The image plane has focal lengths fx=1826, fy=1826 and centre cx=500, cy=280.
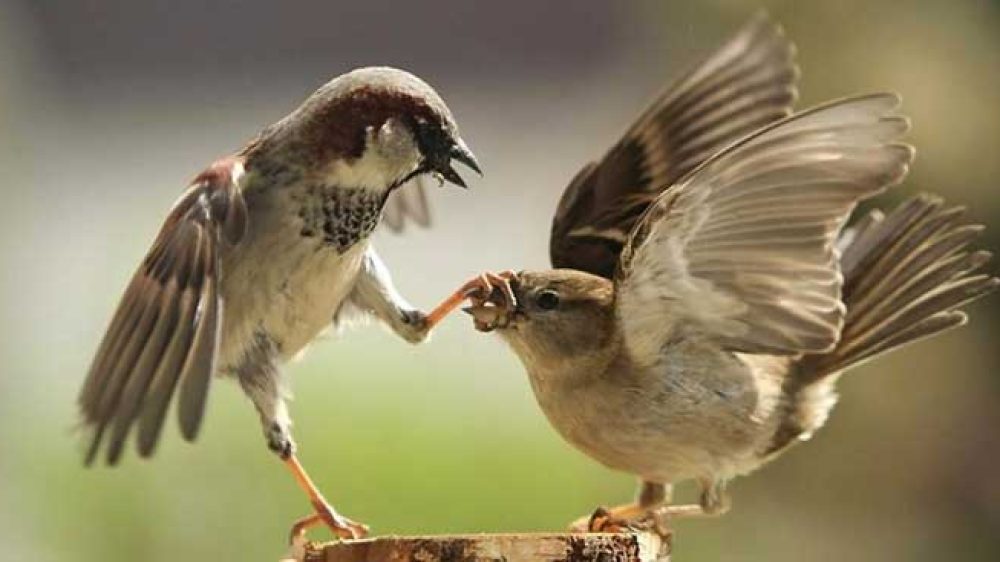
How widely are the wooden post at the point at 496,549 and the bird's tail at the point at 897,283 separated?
0.58 m

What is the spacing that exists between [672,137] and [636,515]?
406 millimetres

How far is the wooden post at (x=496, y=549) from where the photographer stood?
141cm

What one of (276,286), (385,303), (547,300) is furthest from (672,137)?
(276,286)

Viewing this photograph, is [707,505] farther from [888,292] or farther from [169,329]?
[169,329]

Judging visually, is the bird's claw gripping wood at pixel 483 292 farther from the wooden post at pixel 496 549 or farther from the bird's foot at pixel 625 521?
the wooden post at pixel 496 549

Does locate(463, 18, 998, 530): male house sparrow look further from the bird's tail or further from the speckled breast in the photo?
the speckled breast

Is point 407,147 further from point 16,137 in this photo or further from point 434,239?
point 16,137

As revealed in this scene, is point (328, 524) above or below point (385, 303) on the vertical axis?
below

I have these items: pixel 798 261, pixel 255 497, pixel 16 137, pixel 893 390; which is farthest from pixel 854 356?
pixel 16 137

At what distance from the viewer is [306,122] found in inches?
65.1

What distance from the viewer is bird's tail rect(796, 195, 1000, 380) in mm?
1939

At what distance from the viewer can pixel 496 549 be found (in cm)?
141

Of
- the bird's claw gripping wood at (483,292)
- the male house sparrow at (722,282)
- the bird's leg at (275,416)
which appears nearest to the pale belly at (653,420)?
the male house sparrow at (722,282)

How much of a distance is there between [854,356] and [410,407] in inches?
61.5
